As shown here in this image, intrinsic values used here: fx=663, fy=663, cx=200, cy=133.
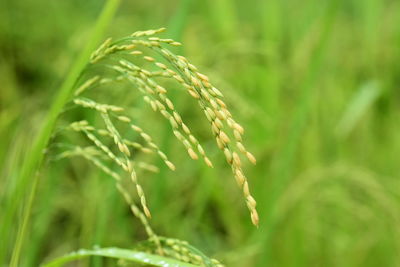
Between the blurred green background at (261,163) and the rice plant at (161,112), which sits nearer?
the rice plant at (161,112)

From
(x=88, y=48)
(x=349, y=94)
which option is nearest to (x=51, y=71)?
(x=349, y=94)

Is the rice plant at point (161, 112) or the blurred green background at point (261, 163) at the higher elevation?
the rice plant at point (161, 112)

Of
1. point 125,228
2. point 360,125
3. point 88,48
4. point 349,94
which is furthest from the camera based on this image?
point 349,94

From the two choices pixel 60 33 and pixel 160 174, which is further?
pixel 60 33

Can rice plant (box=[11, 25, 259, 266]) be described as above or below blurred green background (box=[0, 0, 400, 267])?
above

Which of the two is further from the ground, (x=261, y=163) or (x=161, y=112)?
(x=161, y=112)

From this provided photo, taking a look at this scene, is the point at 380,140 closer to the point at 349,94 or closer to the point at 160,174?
the point at 349,94

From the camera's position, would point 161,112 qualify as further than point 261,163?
No

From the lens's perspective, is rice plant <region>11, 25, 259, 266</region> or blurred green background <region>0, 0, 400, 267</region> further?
blurred green background <region>0, 0, 400, 267</region>
